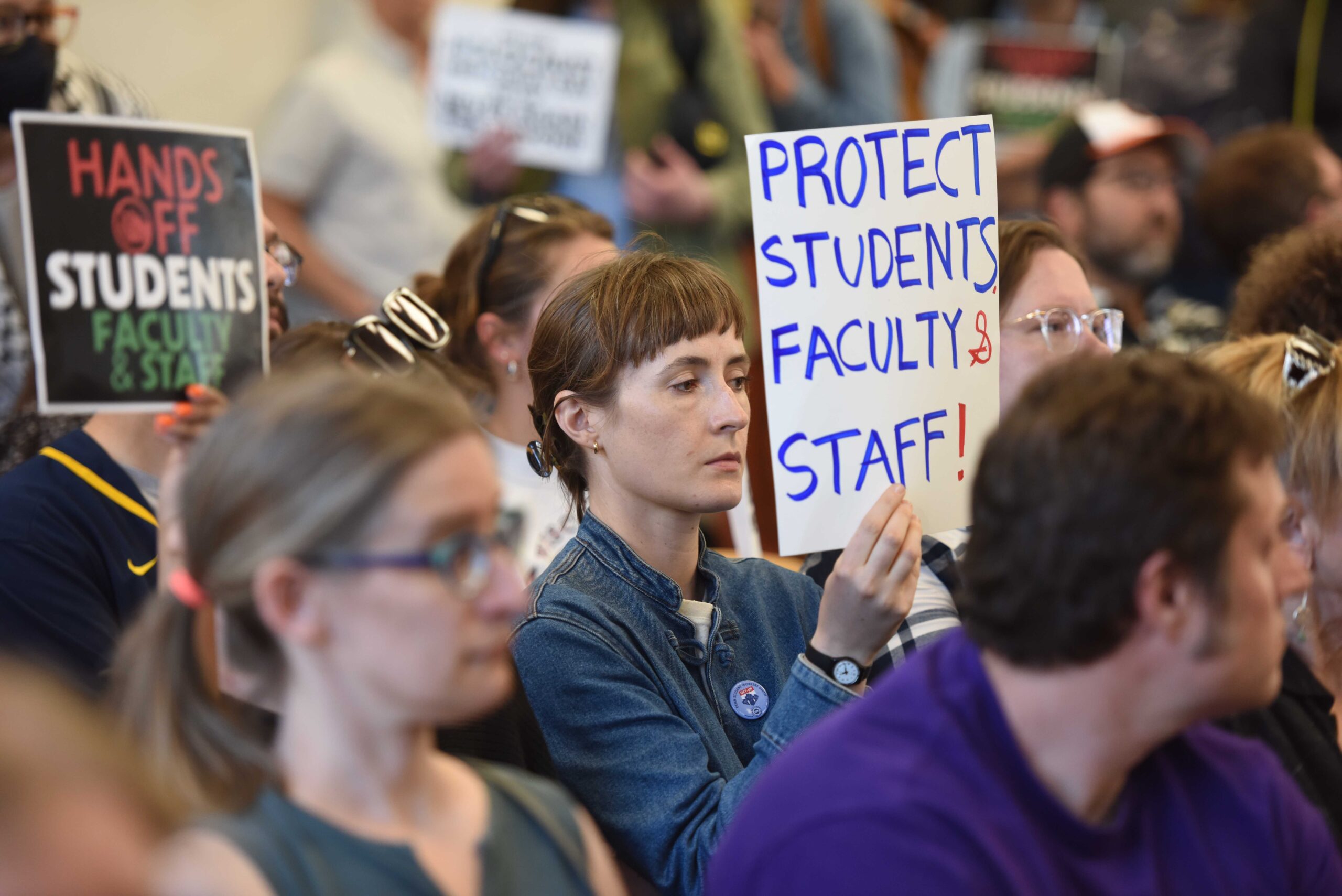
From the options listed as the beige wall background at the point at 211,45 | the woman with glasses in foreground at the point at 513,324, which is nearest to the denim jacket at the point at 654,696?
the woman with glasses in foreground at the point at 513,324

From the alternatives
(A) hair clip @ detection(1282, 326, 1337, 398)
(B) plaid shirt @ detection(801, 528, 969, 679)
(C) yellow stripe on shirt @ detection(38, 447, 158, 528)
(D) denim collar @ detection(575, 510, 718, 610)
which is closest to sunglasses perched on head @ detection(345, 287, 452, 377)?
(C) yellow stripe on shirt @ detection(38, 447, 158, 528)

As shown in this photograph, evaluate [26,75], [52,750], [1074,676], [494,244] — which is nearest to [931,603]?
[1074,676]

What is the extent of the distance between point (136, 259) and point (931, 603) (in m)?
1.43

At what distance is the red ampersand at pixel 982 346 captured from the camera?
7.43ft

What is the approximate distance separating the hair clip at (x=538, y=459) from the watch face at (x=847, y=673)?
70 cm

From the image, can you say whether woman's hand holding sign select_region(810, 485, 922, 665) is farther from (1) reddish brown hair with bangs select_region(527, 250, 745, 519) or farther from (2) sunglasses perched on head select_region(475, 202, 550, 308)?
(2) sunglasses perched on head select_region(475, 202, 550, 308)

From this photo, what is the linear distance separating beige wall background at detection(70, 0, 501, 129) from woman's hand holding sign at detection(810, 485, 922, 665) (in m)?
3.71

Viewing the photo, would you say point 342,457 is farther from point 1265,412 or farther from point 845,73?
point 845,73

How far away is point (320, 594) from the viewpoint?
136 centimetres

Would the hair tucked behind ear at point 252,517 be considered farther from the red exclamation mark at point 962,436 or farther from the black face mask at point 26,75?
the black face mask at point 26,75

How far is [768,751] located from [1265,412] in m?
0.79

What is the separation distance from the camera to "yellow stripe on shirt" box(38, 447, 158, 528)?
94.2 inches

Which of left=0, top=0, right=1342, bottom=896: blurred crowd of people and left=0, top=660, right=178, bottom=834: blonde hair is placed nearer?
left=0, top=660, right=178, bottom=834: blonde hair

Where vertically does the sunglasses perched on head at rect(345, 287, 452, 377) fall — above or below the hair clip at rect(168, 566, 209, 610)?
below
